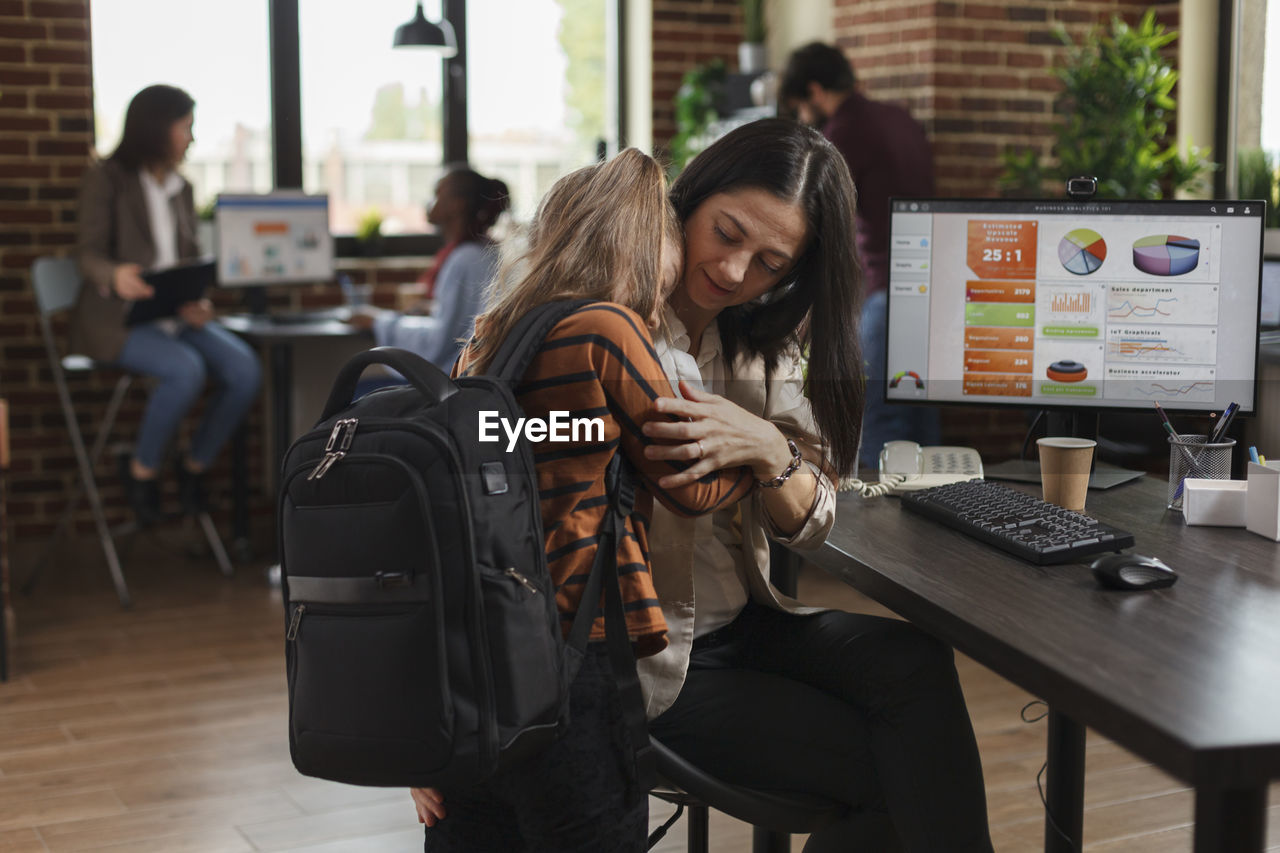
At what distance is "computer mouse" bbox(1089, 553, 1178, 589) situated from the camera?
1.37m

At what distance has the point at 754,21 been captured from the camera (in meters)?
5.45

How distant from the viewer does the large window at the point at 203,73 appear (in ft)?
15.9

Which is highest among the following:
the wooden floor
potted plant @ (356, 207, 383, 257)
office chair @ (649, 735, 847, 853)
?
potted plant @ (356, 207, 383, 257)

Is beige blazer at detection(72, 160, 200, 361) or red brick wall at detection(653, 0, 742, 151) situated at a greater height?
red brick wall at detection(653, 0, 742, 151)

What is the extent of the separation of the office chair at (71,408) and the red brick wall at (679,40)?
96.2 inches

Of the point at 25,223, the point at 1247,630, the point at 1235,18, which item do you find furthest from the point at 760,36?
the point at 1247,630

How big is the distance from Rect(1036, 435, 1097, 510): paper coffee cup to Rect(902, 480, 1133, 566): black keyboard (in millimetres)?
61

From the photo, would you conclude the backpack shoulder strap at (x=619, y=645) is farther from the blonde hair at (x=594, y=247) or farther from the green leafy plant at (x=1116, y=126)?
the green leafy plant at (x=1116, y=126)

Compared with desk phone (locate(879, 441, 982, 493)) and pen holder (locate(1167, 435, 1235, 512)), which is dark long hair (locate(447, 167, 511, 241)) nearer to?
desk phone (locate(879, 441, 982, 493))

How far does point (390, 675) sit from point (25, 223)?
398 cm

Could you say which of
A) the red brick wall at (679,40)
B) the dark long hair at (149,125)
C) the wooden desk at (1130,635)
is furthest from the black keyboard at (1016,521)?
the red brick wall at (679,40)

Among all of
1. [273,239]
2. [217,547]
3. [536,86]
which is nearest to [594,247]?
[217,547]

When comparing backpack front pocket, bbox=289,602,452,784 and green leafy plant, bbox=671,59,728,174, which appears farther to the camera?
green leafy plant, bbox=671,59,728,174

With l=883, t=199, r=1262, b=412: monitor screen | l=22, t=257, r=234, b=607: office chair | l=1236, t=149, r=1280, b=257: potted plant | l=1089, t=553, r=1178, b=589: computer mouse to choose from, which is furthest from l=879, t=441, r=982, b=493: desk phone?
l=22, t=257, r=234, b=607: office chair
